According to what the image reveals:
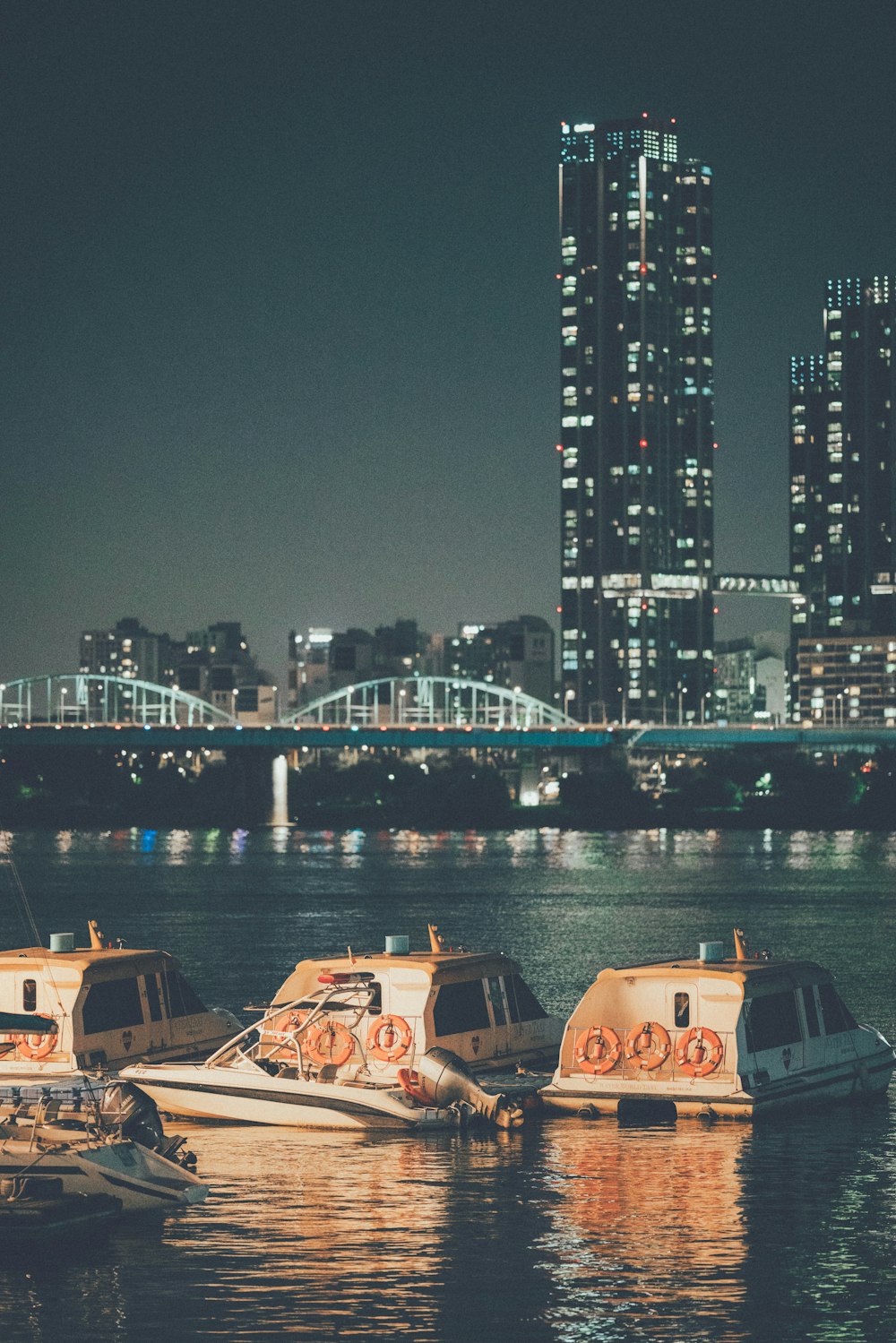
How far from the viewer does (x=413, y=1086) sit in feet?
97.1

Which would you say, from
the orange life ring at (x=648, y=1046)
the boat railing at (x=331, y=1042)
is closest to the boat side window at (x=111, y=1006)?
the boat railing at (x=331, y=1042)

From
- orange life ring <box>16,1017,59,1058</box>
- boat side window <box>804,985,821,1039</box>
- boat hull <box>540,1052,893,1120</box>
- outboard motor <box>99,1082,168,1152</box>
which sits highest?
boat side window <box>804,985,821,1039</box>

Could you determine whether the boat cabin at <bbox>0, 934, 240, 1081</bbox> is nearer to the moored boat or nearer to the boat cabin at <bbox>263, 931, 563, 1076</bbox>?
the boat cabin at <bbox>263, 931, 563, 1076</bbox>

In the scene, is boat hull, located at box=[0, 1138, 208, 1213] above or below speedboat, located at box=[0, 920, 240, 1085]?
below

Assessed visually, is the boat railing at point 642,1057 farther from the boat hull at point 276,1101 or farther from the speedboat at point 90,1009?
the speedboat at point 90,1009

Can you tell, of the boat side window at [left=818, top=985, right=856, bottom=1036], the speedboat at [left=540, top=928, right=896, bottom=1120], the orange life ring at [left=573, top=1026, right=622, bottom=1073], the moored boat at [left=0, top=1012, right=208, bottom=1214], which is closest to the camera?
the moored boat at [left=0, top=1012, right=208, bottom=1214]

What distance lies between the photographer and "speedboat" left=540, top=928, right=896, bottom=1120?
2978 cm

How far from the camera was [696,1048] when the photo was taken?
30000 mm

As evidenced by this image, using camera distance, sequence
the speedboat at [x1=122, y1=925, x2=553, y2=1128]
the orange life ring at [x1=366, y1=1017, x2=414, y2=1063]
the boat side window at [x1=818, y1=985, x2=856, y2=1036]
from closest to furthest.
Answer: the speedboat at [x1=122, y1=925, x2=553, y2=1128]
the orange life ring at [x1=366, y1=1017, x2=414, y2=1063]
the boat side window at [x1=818, y1=985, x2=856, y2=1036]

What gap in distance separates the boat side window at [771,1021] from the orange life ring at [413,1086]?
4.59 meters

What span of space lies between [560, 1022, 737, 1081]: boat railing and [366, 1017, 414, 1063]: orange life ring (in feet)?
7.58

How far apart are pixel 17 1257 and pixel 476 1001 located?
34.7 feet

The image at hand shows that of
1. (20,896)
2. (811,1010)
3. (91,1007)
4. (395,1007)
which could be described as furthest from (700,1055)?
(20,896)

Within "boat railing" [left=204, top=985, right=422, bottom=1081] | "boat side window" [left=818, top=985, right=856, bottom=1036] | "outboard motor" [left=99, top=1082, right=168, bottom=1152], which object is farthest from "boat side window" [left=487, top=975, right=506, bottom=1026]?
"outboard motor" [left=99, top=1082, right=168, bottom=1152]
